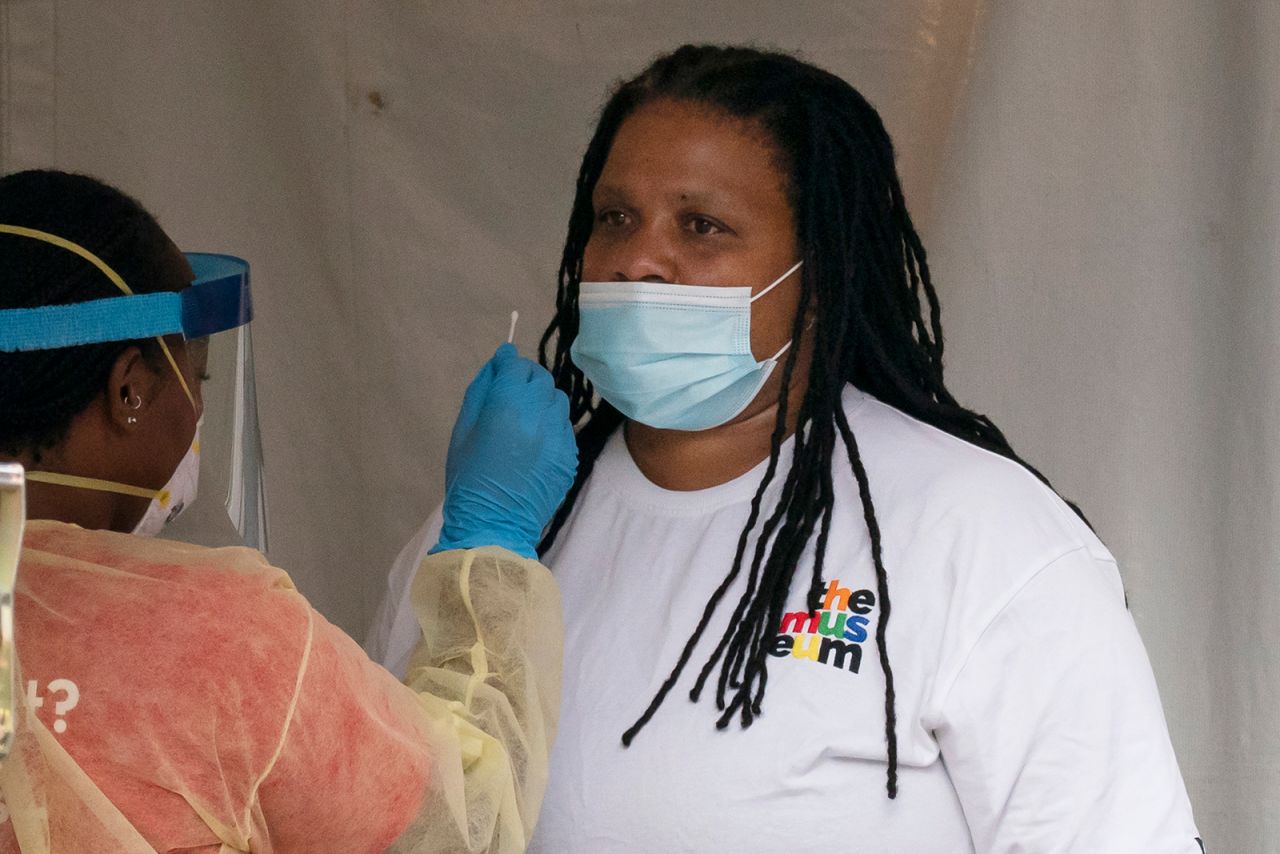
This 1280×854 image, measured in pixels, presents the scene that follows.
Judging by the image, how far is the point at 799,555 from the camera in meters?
1.45

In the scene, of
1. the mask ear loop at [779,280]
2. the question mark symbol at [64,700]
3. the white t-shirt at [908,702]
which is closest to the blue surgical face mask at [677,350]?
the mask ear loop at [779,280]

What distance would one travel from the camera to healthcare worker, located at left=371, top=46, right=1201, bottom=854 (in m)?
1.31

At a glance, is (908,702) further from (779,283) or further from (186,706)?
(186,706)

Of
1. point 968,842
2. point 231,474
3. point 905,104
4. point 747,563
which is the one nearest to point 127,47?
point 231,474

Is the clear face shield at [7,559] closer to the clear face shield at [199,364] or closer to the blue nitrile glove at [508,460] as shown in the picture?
the clear face shield at [199,364]

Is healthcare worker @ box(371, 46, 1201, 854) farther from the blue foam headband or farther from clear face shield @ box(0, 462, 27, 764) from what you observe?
clear face shield @ box(0, 462, 27, 764)

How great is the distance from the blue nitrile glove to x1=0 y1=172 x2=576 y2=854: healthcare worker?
13cm

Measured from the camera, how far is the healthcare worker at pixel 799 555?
4.29 feet

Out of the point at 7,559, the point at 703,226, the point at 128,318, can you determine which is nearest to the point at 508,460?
the point at 703,226

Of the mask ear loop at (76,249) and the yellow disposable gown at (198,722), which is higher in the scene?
the mask ear loop at (76,249)

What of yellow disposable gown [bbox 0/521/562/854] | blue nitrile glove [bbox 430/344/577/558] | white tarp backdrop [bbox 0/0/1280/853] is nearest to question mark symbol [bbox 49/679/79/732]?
yellow disposable gown [bbox 0/521/562/854]

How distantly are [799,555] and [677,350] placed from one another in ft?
0.80

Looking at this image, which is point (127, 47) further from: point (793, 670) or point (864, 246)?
point (793, 670)

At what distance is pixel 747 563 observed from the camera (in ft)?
4.92
